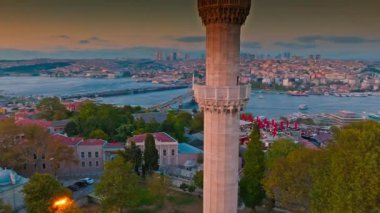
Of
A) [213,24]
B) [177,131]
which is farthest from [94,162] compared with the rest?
[213,24]

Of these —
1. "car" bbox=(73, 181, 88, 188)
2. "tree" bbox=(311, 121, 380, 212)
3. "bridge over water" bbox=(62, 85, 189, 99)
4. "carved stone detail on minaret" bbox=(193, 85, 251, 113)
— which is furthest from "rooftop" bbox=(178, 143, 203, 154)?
"bridge over water" bbox=(62, 85, 189, 99)

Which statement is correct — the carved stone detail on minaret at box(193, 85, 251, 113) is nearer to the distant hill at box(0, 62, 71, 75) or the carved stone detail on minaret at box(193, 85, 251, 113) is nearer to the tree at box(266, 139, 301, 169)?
the tree at box(266, 139, 301, 169)

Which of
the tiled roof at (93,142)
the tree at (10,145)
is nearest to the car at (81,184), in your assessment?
the tree at (10,145)

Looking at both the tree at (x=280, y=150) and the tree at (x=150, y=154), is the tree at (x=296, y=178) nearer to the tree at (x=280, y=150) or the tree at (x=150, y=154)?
the tree at (x=280, y=150)

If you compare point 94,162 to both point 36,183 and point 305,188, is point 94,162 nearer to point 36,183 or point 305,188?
point 36,183

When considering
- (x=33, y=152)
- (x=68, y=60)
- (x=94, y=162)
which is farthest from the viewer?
(x=68, y=60)
